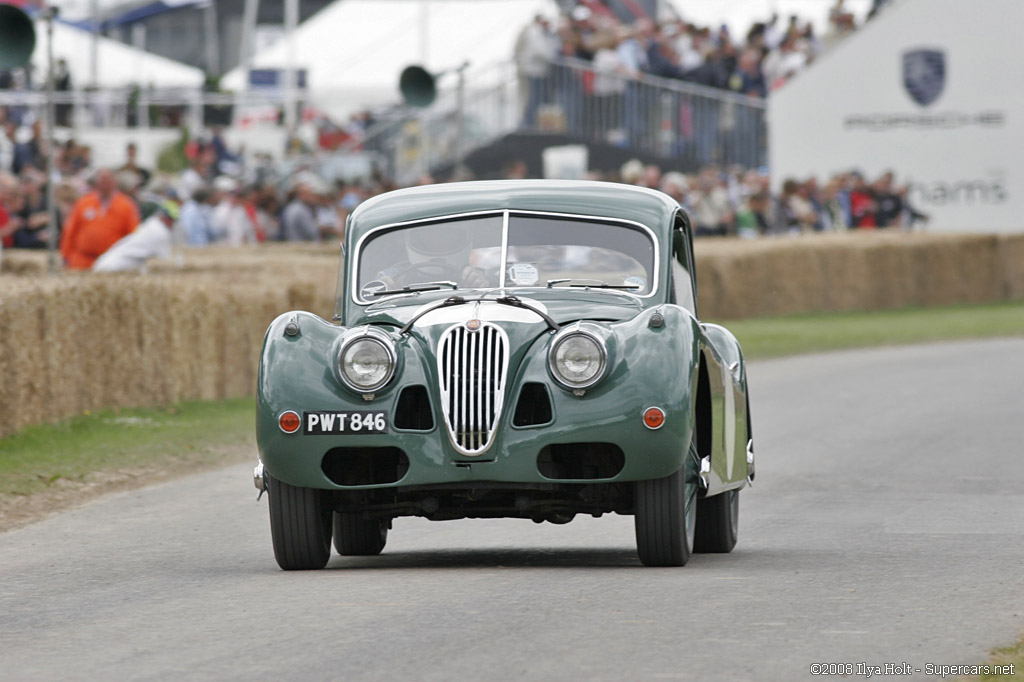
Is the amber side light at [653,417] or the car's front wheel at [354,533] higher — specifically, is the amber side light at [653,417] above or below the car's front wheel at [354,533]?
above

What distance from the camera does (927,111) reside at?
1507 inches

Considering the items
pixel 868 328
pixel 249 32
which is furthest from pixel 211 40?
pixel 868 328

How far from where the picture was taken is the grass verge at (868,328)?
26.0 metres

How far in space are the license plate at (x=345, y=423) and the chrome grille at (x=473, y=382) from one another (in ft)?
0.91

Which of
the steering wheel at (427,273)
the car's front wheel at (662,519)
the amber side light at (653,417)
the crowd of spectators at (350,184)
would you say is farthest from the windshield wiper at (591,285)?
the crowd of spectators at (350,184)

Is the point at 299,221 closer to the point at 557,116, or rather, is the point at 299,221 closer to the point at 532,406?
the point at 557,116

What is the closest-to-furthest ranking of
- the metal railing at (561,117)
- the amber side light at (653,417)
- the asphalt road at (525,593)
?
1. the asphalt road at (525,593)
2. the amber side light at (653,417)
3. the metal railing at (561,117)

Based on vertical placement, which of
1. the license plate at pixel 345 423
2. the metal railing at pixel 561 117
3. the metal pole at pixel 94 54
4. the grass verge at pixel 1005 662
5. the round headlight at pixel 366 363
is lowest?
the grass verge at pixel 1005 662

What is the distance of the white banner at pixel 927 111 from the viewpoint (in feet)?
124

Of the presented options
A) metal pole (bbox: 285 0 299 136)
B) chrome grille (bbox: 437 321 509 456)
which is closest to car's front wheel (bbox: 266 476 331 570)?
chrome grille (bbox: 437 321 509 456)

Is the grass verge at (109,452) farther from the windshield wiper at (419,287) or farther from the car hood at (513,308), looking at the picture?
the car hood at (513,308)

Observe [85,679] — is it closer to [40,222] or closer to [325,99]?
[40,222]

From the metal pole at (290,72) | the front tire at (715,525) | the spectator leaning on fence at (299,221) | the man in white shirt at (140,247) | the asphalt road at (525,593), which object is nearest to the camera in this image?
the asphalt road at (525,593)

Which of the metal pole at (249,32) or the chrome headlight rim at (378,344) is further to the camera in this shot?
the metal pole at (249,32)
